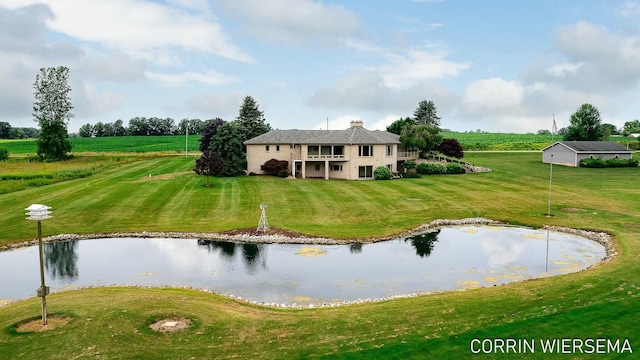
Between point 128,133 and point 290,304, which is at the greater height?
point 128,133

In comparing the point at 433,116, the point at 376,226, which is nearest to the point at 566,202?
the point at 376,226

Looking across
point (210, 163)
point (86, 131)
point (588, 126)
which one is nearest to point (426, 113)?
point (588, 126)

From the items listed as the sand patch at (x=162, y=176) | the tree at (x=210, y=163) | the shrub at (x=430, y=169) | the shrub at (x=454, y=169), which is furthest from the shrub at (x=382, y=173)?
the sand patch at (x=162, y=176)

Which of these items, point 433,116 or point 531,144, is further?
point 531,144

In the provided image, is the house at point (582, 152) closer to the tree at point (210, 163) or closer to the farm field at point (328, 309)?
the farm field at point (328, 309)

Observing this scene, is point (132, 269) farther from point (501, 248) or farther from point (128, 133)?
point (128, 133)

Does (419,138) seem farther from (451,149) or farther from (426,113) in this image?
(426,113)
